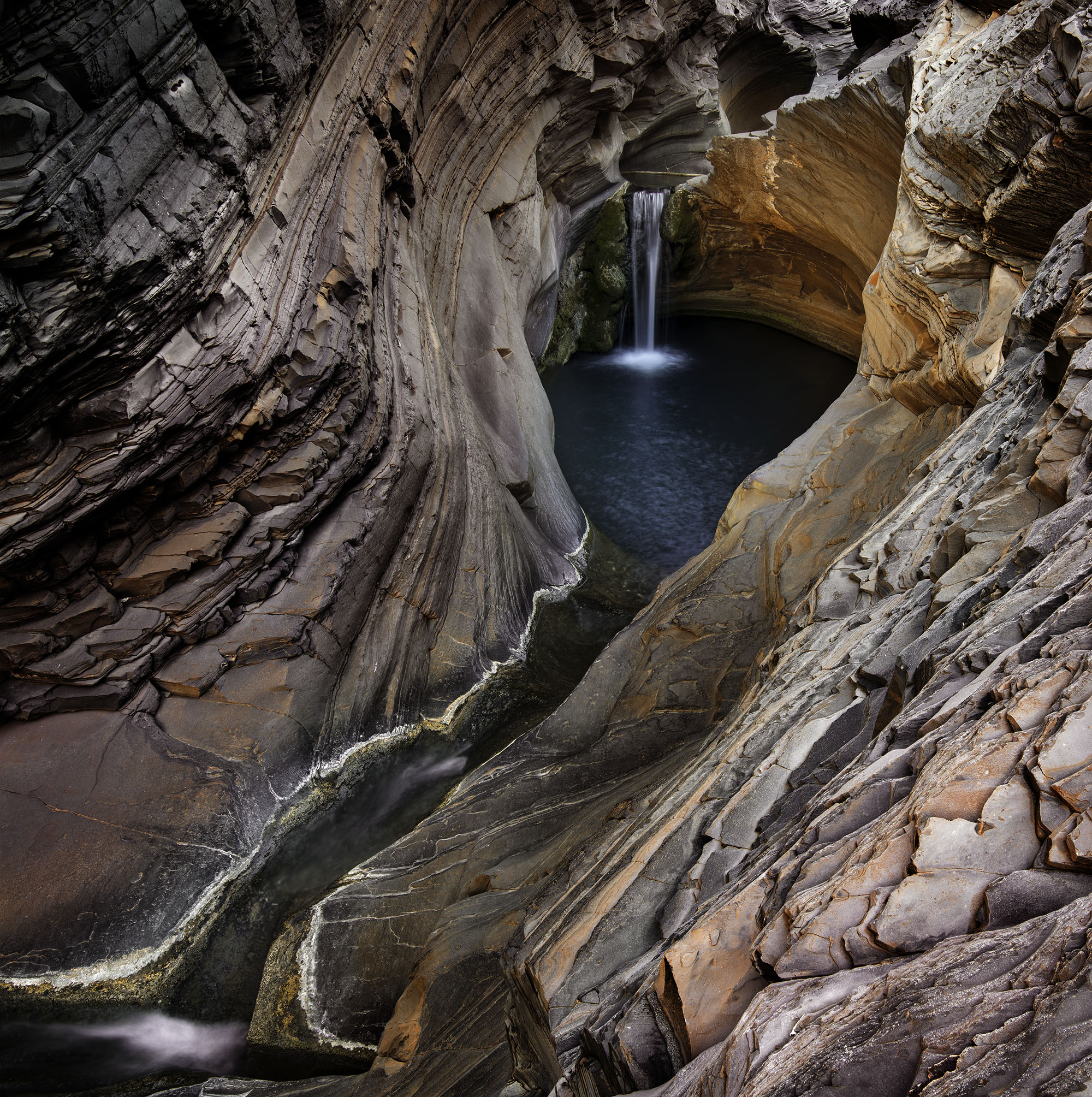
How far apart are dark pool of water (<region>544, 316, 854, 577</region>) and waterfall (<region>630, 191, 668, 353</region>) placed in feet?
2.35

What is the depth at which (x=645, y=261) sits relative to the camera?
16.0 metres

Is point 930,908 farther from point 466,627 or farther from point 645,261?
point 645,261

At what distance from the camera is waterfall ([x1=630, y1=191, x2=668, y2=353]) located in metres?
15.5

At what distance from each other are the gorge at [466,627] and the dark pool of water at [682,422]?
121 cm

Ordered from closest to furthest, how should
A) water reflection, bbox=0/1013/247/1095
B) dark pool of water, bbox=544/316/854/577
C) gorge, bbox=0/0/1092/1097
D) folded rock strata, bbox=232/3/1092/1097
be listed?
folded rock strata, bbox=232/3/1092/1097
gorge, bbox=0/0/1092/1097
water reflection, bbox=0/1013/247/1095
dark pool of water, bbox=544/316/854/577

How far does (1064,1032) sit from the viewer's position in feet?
4.27

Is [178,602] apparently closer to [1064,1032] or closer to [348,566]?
[348,566]

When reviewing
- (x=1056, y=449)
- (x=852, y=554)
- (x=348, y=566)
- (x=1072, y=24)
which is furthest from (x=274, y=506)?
(x=1072, y=24)

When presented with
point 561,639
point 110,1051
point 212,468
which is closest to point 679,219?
point 561,639

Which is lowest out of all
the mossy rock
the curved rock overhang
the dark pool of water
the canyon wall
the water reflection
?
the water reflection

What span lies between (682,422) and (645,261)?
184 inches

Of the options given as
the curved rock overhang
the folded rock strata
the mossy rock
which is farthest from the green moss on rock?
the folded rock strata

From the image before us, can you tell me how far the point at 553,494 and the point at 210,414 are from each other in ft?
16.7

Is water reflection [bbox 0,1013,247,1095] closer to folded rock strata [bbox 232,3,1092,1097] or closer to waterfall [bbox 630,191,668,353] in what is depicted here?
folded rock strata [bbox 232,3,1092,1097]
